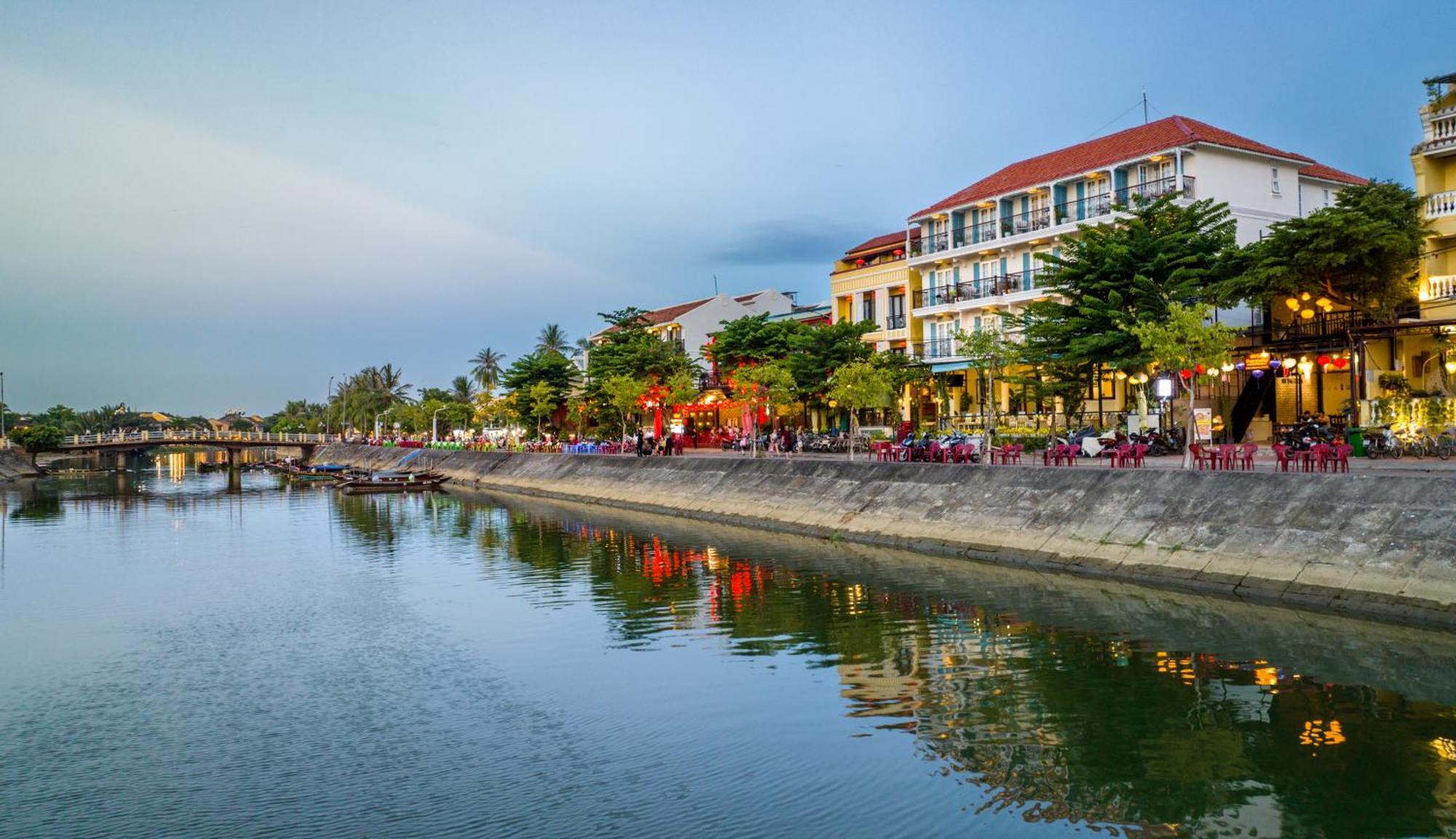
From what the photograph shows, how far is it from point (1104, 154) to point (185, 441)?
103973 millimetres

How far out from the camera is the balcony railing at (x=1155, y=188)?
48.5 m

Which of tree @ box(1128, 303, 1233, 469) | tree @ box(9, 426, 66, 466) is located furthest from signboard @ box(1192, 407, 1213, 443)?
tree @ box(9, 426, 66, 466)

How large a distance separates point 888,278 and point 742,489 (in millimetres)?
26283

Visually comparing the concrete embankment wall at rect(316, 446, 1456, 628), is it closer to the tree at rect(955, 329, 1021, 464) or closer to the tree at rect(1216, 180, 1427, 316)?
the tree at rect(955, 329, 1021, 464)

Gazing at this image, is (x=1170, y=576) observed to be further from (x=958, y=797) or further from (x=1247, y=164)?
(x=1247, y=164)

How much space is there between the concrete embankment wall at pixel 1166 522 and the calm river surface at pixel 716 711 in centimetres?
126

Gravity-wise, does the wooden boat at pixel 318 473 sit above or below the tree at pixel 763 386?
below

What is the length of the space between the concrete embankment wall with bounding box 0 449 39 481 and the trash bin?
107686mm

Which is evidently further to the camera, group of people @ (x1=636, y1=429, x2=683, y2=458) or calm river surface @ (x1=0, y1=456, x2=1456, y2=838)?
group of people @ (x1=636, y1=429, x2=683, y2=458)

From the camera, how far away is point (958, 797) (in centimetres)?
1148

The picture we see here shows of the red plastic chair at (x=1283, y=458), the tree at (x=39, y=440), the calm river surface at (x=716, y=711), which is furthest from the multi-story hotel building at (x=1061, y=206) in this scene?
the tree at (x=39, y=440)

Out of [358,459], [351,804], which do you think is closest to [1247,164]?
[351,804]

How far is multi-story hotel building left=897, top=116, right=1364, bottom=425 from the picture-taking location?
49531mm

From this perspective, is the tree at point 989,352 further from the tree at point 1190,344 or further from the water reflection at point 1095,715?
the water reflection at point 1095,715
